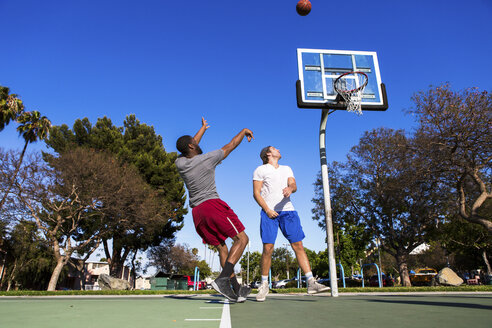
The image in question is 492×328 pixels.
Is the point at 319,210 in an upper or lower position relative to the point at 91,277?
upper

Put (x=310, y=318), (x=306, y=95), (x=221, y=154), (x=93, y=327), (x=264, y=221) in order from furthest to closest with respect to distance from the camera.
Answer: (x=306, y=95) → (x=264, y=221) → (x=221, y=154) → (x=310, y=318) → (x=93, y=327)

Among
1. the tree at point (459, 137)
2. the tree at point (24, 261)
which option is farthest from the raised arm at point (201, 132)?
the tree at point (24, 261)

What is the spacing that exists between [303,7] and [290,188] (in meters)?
6.91

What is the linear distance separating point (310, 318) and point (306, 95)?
20.0 feet

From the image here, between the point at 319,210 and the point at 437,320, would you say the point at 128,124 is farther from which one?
the point at 437,320

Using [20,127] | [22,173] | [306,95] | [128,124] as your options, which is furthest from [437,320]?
[20,127]

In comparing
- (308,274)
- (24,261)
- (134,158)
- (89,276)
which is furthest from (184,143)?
(89,276)

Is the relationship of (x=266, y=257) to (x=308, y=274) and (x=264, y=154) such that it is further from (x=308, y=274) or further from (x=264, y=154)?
(x=264, y=154)

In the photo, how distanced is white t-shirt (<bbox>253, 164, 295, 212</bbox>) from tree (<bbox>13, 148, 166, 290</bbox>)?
19415 mm

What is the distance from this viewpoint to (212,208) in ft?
12.6

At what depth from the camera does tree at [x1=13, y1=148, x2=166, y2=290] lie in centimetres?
2067

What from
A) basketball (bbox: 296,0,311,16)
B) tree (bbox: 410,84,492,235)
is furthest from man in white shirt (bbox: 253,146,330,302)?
tree (bbox: 410,84,492,235)

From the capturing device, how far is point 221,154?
13.3 ft

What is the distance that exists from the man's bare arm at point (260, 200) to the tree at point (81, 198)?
19446mm
